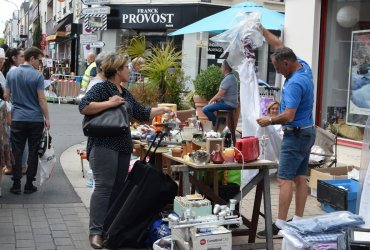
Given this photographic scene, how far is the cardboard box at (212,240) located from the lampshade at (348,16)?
5365mm

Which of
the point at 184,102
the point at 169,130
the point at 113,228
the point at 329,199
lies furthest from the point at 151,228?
the point at 184,102

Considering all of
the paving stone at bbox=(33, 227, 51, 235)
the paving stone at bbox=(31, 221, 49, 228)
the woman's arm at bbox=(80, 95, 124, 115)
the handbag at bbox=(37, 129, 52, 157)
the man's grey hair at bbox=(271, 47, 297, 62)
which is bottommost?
the paving stone at bbox=(33, 227, 51, 235)

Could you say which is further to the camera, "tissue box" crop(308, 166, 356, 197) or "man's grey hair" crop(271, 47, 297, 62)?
"tissue box" crop(308, 166, 356, 197)

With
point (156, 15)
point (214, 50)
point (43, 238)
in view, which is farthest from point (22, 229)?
point (156, 15)

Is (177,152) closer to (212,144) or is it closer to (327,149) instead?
(212,144)

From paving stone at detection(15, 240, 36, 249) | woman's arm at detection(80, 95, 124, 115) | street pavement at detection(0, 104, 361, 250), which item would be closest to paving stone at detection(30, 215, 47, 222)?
street pavement at detection(0, 104, 361, 250)

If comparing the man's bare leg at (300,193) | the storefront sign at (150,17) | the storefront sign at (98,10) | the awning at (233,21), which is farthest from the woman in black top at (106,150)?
the storefront sign at (150,17)

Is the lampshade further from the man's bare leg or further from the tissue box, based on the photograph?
the man's bare leg

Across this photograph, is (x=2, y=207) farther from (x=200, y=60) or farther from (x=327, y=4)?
(x=200, y=60)

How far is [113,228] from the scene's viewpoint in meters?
5.30

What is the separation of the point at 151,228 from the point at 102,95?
52.0 inches

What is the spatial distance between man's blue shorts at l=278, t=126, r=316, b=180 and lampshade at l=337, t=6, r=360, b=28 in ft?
12.2

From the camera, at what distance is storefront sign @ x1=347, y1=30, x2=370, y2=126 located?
8367 mm

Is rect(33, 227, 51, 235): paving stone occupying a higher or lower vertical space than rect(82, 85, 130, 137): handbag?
lower
